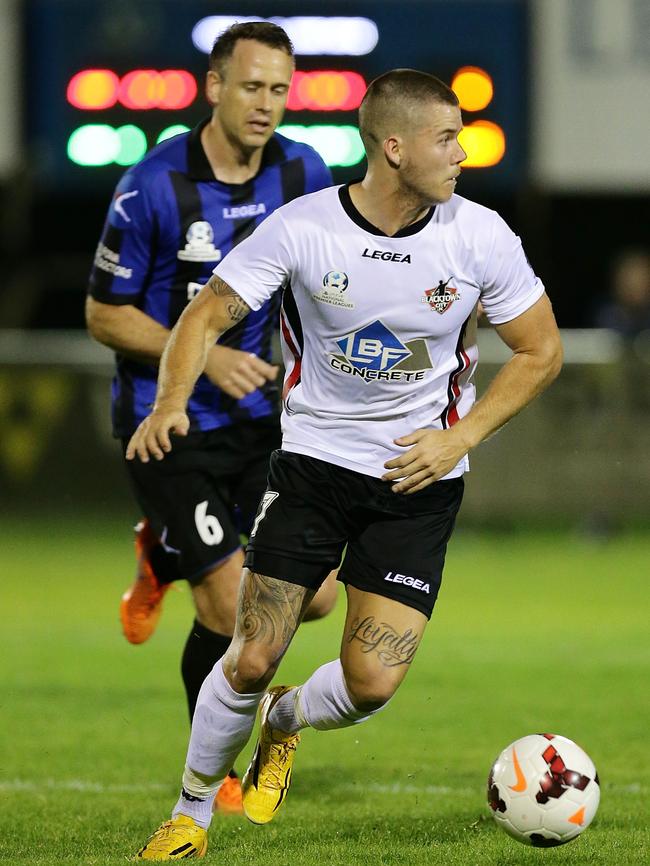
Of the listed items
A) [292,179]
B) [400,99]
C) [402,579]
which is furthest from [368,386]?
[292,179]

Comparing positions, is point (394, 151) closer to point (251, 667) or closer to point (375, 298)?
point (375, 298)

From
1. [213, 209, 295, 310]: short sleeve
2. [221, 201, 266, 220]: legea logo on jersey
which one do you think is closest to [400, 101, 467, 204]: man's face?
[213, 209, 295, 310]: short sleeve

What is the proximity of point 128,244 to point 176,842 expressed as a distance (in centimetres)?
218

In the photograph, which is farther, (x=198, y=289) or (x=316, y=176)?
(x=316, y=176)

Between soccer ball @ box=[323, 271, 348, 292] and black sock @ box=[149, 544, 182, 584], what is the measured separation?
1.82 metres

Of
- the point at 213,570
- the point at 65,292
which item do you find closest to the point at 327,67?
the point at 65,292

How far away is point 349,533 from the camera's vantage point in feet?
16.1

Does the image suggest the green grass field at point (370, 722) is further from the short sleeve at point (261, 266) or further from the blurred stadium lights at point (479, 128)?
the blurred stadium lights at point (479, 128)

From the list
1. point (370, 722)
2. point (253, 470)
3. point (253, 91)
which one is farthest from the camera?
point (370, 722)

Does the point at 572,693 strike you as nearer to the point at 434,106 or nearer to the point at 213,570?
the point at 213,570

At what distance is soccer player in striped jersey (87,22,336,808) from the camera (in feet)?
18.3

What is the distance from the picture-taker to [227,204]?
575cm

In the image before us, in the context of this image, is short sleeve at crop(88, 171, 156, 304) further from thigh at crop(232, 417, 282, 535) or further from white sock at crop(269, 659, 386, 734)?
white sock at crop(269, 659, 386, 734)

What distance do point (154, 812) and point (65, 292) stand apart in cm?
1323
